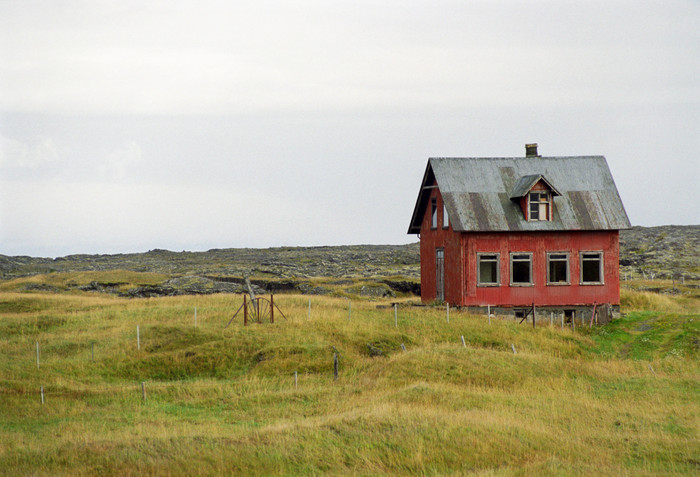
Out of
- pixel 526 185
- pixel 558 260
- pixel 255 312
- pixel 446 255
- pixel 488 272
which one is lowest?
pixel 255 312

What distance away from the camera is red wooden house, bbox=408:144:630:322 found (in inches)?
1489

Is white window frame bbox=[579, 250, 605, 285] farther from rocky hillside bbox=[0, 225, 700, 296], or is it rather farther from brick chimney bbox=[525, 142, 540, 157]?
→ rocky hillside bbox=[0, 225, 700, 296]

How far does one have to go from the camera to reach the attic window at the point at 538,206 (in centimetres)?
3853

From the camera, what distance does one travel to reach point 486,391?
23969 mm

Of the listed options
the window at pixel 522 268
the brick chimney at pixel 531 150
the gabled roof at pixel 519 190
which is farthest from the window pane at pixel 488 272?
the brick chimney at pixel 531 150

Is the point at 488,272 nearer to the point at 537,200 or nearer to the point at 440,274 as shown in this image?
the point at 440,274

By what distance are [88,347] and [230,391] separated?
9133 millimetres

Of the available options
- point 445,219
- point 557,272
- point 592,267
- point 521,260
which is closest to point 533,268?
point 521,260

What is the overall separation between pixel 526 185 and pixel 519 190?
53 cm

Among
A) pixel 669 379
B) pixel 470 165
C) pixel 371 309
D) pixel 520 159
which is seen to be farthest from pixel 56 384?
pixel 520 159

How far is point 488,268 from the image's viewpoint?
3809 centimetres

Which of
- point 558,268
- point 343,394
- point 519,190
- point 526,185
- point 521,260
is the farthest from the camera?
point 519,190

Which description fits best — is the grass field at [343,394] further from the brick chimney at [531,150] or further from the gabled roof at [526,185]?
the brick chimney at [531,150]

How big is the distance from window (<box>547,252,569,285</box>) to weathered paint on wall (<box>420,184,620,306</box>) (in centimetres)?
19
